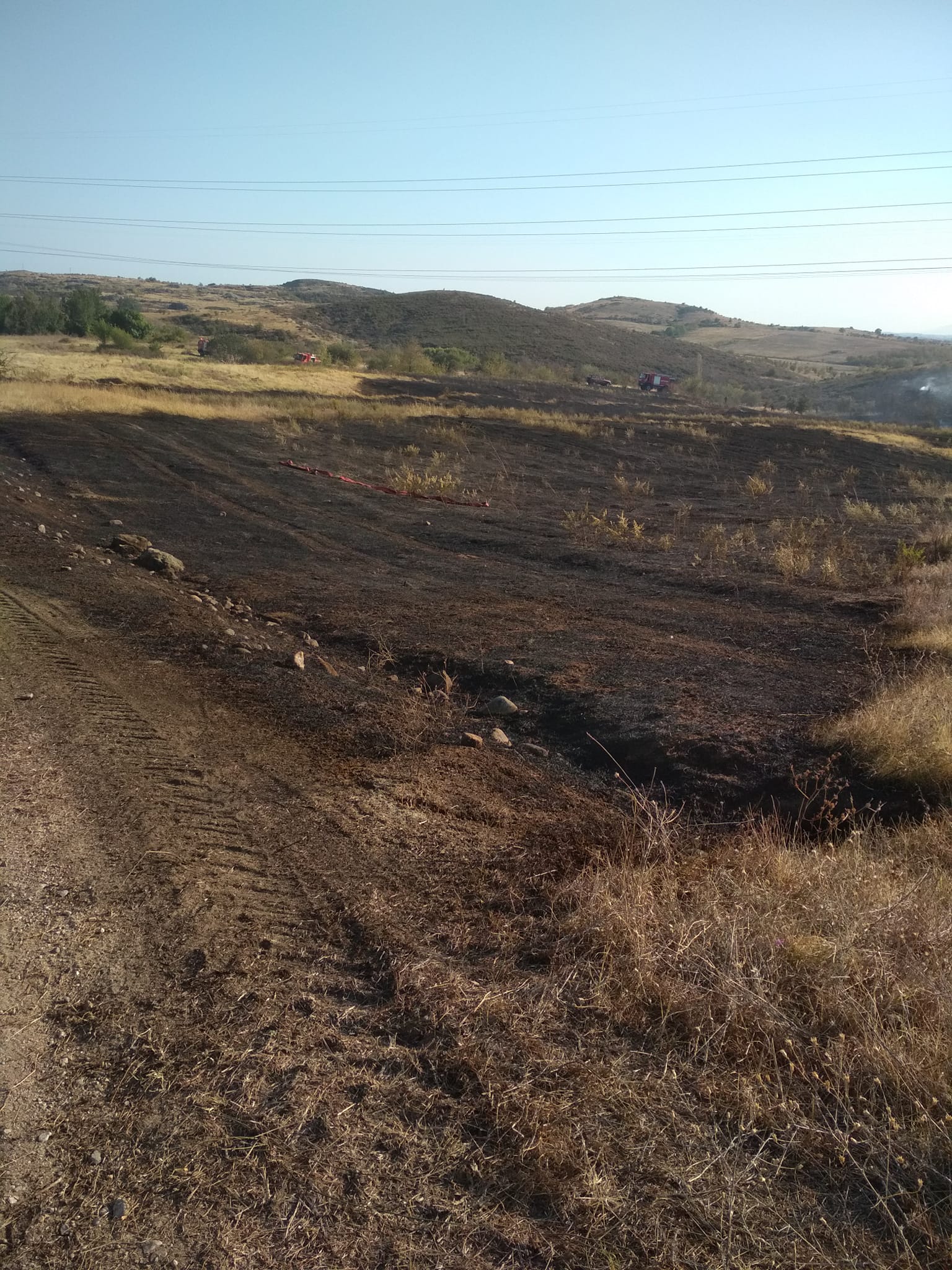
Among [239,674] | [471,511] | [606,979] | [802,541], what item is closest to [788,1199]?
[606,979]

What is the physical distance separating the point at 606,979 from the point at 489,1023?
52 cm

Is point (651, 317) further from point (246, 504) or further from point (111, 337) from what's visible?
point (246, 504)

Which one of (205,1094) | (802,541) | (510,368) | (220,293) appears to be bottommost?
(205,1094)

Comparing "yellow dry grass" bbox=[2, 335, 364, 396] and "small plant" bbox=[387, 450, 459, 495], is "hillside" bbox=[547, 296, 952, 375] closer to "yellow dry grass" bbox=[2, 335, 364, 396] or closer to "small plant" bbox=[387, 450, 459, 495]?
"yellow dry grass" bbox=[2, 335, 364, 396]

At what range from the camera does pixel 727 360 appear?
10388cm

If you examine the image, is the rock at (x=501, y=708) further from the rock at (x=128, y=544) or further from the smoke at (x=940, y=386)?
the smoke at (x=940, y=386)

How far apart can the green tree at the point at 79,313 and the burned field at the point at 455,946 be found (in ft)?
218

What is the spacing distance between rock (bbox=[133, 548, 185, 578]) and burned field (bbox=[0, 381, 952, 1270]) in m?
1.26

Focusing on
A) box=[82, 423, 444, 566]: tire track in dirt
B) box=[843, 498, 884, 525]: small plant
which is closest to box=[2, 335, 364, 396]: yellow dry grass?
box=[82, 423, 444, 566]: tire track in dirt

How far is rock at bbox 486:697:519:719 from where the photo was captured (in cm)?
703

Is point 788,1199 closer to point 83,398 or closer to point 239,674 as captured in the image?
point 239,674

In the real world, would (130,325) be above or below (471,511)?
above

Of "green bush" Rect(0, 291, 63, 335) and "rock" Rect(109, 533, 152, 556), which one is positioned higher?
"green bush" Rect(0, 291, 63, 335)

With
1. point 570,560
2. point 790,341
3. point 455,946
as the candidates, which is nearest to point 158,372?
point 570,560
